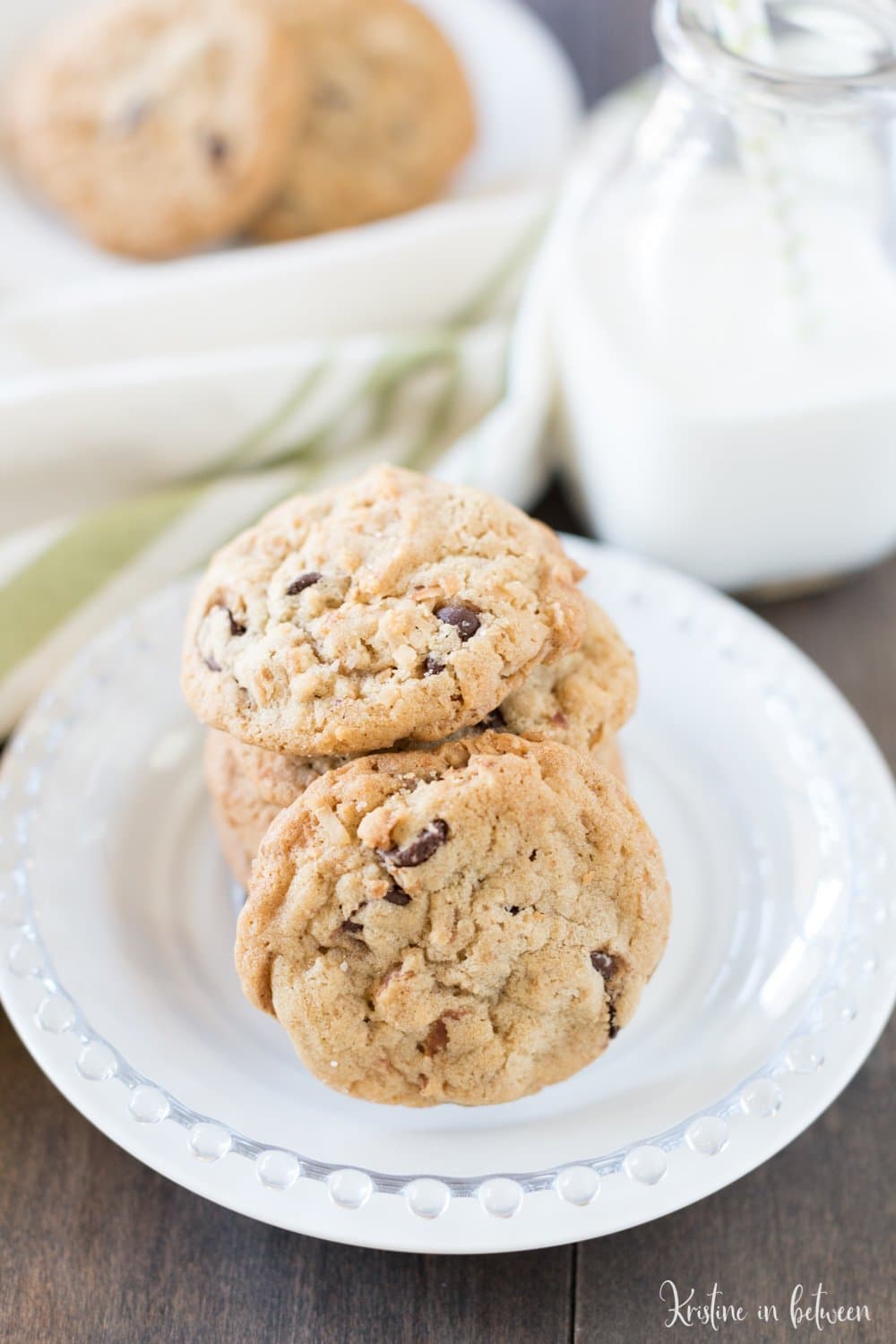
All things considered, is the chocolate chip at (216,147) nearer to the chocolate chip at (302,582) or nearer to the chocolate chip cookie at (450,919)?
the chocolate chip at (302,582)

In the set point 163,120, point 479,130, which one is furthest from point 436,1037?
point 479,130

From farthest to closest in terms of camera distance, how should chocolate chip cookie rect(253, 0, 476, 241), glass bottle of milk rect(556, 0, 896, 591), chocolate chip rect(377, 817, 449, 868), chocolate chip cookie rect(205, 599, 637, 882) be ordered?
chocolate chip cookie rect(253, 0, 476, 241)
glass bottle of milk rect(556, 0, 896, 591)
chocolate chip cookie rect(205, 599, 637, 882)
chocolate chip rect(377, 817, 449, 868)

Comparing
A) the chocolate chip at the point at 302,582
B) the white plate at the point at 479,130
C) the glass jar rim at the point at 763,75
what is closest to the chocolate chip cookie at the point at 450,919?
the chocolate chip at the point at 302,582

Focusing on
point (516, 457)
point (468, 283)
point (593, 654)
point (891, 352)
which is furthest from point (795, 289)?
point (593, 654)

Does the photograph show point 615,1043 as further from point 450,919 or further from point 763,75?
point 763,75

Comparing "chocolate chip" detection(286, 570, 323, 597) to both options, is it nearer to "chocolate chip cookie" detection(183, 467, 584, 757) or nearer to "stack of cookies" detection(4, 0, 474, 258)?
"chocolate chip cookie" detection(183, 467, 584, 757)

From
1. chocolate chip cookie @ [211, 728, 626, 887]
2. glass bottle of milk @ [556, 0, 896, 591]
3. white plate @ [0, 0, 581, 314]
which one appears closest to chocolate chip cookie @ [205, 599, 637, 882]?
chocolate chip cookie @ [211, 728, 626, 887]

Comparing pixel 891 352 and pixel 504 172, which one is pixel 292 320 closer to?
pixel 504 172
